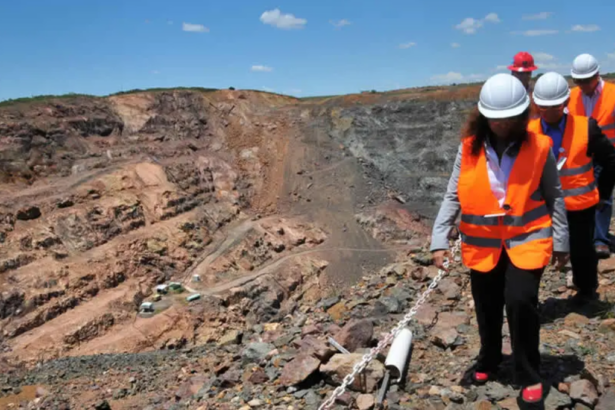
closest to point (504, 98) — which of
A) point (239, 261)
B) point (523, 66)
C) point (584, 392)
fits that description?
point (584, 392)

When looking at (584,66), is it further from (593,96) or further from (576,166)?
(576,166)

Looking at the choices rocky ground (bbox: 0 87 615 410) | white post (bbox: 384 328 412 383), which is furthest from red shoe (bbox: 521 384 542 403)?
white post (bbox: 384 328 412 383)

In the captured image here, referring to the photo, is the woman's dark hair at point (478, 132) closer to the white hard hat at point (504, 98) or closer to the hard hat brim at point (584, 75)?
the white hard hat at point (504, 98)

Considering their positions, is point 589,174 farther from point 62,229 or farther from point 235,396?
point 62,229

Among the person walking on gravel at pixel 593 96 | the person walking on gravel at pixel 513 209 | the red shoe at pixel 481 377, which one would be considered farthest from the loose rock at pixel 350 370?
the person walking on gravel at pixel 593 96

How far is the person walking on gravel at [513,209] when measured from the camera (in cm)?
307

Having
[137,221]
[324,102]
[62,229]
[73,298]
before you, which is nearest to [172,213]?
[137,221]

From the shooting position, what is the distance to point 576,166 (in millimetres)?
4344

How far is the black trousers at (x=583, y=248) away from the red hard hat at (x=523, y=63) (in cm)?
227

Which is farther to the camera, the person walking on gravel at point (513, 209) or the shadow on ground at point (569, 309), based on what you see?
the shadow on ground at point (569, 309)

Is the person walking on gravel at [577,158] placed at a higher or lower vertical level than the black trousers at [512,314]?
higher

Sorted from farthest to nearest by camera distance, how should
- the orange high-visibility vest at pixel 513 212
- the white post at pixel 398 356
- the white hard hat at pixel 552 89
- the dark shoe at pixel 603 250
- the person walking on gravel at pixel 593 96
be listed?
the dark shoe at pixel 603 250, the person walking on gravel at pixel 593 96, the white post at pixel 398 356, the white hard hat at pixel 552 89, the orange high-visibility vest at pixel 513 212

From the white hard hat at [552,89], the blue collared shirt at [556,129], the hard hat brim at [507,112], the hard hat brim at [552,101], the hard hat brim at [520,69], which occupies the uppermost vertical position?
the hard hat brim at [520,69]

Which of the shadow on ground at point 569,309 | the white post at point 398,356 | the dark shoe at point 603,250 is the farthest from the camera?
the dark shoe at point 603,250
